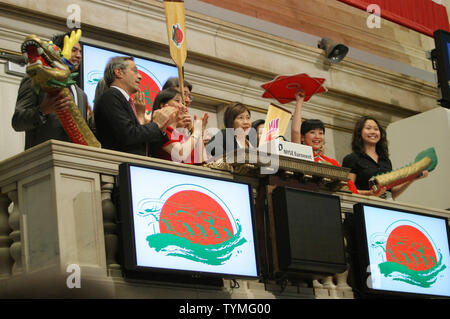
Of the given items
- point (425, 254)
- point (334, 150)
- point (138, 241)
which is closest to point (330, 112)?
point (334, 150)

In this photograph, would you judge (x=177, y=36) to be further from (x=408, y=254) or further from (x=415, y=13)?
(x=415, y=13)

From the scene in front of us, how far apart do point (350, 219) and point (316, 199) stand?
531 millimetres

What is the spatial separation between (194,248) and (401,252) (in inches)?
75.2

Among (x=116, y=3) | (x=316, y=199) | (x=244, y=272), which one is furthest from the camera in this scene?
(x=116, y=3)

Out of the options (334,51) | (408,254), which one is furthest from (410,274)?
(334,51)

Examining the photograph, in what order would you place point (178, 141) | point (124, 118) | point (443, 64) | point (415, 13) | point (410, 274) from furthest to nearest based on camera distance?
point (415, 13) < point (443, 64) < point (410, 274) < point (178, 141) < point (124, 118)

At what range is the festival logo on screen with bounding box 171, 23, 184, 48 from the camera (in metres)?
6.41

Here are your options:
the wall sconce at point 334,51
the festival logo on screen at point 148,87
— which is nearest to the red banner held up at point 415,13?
the wall sconce at point 334,51

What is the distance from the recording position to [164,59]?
902 cm

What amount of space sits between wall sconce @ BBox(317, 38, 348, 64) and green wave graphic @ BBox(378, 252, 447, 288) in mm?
3979

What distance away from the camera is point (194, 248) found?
17.8ft

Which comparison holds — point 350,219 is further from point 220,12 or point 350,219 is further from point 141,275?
point 220,12

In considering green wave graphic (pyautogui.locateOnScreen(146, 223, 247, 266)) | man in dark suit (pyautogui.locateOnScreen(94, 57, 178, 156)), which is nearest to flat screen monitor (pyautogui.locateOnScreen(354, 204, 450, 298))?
green wave graphic (pyautogui.locateOnScreen(146, 223, 247, 266))

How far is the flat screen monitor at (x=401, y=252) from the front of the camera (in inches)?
253
